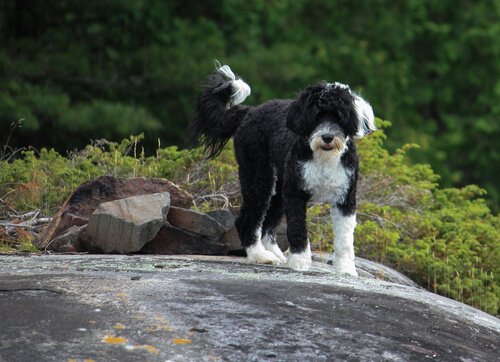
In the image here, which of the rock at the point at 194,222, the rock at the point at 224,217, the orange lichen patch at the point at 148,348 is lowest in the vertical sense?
the orange lichen patch at the point at 148,348

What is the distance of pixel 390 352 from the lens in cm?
668

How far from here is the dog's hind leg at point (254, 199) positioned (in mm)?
9898

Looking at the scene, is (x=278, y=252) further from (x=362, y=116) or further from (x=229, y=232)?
(x=362, y=116)

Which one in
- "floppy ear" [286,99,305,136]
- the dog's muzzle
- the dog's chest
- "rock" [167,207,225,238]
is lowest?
"rock" [167,207,225,238]

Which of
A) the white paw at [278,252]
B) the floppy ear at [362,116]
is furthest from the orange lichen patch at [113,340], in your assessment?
the white paw at [278,252]

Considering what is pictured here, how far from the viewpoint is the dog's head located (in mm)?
8727

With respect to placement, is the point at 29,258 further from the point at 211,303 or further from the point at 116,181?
the point at 211,303

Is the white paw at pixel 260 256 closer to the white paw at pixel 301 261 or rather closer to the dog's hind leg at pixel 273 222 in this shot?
the dog's hind leg at pixel 273 222

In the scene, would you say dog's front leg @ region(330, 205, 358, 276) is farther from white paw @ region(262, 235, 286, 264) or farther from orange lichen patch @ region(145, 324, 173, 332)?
orange lichen patch @ region(145, 324, 173, 332)

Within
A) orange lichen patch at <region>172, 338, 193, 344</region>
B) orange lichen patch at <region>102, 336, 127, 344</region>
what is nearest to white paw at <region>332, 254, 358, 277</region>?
orange lichen patch at <region>172, 338, 193, 344</region>

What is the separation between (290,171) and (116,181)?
2356mm

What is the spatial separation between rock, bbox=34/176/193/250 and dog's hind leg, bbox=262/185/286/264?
1073 mm

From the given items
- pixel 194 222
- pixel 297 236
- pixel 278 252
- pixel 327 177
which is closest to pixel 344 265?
pixel 297 236

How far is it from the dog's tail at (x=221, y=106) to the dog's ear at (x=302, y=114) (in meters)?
1.41
